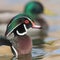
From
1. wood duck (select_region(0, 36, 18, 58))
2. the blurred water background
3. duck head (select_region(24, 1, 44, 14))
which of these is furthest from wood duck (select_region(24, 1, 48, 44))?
wood duck (select_region(0, 36, 18, 58))

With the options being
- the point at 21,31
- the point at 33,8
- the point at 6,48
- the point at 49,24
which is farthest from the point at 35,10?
the point at 6,48

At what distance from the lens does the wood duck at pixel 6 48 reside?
9828 millimetres

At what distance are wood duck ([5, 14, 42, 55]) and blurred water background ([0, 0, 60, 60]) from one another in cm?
17

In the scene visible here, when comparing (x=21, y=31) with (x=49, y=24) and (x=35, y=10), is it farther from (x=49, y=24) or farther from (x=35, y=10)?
(x=35, y=10)

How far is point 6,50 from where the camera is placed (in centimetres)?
983

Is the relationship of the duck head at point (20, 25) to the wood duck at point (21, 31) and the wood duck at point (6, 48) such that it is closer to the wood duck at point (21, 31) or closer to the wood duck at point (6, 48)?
the wood duck at point (21, 31)

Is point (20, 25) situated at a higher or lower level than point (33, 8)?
higher

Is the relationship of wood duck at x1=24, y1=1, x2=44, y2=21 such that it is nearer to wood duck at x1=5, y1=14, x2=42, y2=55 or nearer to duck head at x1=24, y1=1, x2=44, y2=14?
duck head at x1=24, y1=1, x2=44, y2=14

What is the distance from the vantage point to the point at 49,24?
1340 centimetres

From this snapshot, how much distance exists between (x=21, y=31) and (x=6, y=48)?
568mm

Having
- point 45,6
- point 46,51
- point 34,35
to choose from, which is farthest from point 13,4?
point 46,51

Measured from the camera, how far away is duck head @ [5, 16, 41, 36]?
1009 cm

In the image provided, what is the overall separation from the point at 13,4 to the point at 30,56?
5.38 meters

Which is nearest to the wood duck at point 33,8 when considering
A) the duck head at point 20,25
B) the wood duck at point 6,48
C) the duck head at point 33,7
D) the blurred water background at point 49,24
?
the duck head at point 33,7
